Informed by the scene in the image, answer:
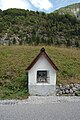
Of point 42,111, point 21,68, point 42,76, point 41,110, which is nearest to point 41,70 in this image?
point 42,76

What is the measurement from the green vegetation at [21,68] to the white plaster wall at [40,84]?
A: 0.41 metres

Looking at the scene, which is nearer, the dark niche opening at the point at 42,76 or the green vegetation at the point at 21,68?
the green vegetation at the point at 21,68

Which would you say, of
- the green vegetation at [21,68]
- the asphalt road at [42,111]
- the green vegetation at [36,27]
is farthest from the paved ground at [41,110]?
the green vegetation at [36,27]

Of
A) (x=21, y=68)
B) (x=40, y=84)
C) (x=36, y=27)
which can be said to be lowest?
(x=40, y=84)

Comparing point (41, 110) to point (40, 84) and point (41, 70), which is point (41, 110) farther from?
point (41, 70)

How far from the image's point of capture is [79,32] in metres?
37.5

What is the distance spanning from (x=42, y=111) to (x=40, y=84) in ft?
11.4

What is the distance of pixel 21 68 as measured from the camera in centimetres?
1301

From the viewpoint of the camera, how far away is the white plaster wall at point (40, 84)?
10.8 m

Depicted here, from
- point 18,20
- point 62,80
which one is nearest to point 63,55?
point 62,80

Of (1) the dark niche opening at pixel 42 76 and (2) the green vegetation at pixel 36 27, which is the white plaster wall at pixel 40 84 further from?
(2) the green vegetation at pixel 36 27

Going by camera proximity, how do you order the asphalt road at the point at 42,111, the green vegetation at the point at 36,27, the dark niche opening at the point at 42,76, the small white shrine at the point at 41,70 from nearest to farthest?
1. the asphalt road at the point at 42,111
2. the small white shrine at the point at 41,70
3. the dark niche opening at the point at 42,76
4. the green vegetation at the point at 36,27

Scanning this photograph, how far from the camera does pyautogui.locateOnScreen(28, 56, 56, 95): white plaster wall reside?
1080 centimetres

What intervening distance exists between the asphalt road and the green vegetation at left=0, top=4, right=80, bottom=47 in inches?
868
